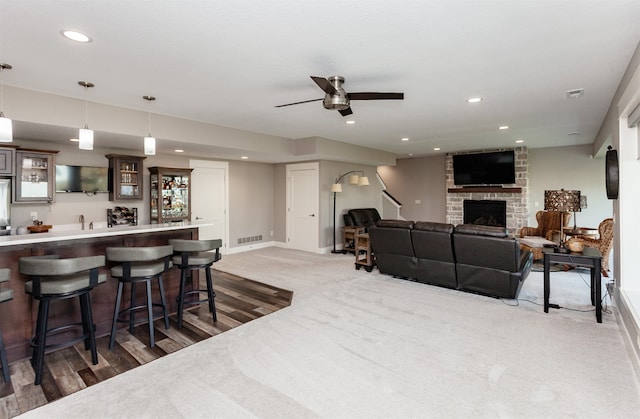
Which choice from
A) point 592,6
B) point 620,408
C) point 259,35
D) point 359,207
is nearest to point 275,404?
point 620,408

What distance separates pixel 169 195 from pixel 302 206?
295 cm

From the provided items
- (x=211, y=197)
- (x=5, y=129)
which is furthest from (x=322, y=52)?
(x=211, y=197)

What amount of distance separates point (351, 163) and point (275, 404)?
6.50 meters

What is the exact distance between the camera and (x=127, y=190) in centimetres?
534

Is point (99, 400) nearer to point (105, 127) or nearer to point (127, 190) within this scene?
point (105, 127)

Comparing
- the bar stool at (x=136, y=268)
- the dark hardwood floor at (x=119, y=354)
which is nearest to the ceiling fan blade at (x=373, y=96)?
the bar stool at (x=136, y=268)

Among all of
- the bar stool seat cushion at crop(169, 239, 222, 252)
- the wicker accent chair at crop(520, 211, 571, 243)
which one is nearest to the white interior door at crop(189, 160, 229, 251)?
the bar stool seat cushion at crop(169, 239, 222, 252)

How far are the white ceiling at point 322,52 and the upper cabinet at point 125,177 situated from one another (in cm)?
130

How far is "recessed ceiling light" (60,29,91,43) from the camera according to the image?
7.03 feet

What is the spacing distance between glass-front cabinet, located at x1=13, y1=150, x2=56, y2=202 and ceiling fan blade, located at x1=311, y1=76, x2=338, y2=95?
430cm

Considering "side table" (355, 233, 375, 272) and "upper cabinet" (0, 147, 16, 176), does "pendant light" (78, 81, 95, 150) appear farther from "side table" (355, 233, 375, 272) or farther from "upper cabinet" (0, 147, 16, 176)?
"side table" (355, 233, 375, 272)

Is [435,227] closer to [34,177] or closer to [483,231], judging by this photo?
[483,231]

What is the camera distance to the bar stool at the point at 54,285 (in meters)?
2.31

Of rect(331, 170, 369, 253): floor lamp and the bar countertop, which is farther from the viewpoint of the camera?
rect(331, 170, 369, 253): floor lamp
